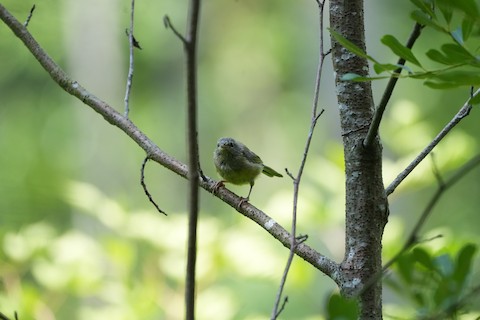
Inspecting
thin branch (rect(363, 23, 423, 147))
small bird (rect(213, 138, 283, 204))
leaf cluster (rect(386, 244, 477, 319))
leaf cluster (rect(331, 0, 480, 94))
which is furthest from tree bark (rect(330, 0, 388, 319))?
small bird (rect(213, 138, 283, 204))

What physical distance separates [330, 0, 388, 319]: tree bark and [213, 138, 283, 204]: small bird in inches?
72.3

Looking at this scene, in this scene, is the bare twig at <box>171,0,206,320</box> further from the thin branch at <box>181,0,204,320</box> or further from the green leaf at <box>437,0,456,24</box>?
the green leaf at <box>437,0,456,24</box>

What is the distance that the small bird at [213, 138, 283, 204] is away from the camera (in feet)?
11.2

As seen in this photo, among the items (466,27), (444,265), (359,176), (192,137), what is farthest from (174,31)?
(359,176)

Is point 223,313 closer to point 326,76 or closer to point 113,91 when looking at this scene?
point 326,76

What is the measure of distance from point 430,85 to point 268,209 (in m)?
2.19

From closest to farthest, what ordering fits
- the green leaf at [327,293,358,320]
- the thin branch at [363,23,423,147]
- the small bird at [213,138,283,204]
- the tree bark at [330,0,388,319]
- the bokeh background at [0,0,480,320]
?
the green leaf at [327,293,358,320] < the thin branch at [363,23,423,147] < the tree bark at [330,0,388,319] < the bokeh background at [0,0,480,320] < the small bird at [213,138,283,204]

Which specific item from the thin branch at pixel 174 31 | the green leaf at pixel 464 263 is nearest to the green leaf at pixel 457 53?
the green leaf at pixel 464 263

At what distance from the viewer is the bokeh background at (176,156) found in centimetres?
294

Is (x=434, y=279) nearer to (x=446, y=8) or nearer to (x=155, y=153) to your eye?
(x=446, y=8)

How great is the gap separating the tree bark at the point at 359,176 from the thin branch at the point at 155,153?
6cm

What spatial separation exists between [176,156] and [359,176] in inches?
491

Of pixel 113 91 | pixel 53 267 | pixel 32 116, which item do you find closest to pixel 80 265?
pixel 53 267

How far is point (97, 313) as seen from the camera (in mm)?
2986
